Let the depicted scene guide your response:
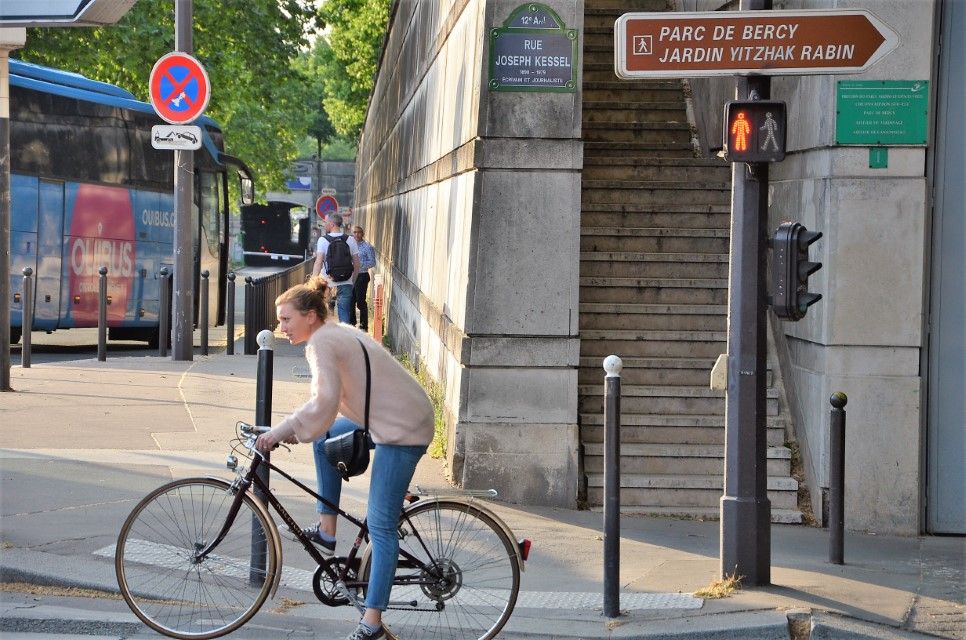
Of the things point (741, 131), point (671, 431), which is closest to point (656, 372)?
point (671, 431)

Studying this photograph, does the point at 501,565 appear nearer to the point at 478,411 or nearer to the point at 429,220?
the point at 478,411

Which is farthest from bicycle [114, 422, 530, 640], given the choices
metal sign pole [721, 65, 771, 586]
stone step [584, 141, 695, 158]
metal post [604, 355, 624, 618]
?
stone step [584, 141, 695, 158]

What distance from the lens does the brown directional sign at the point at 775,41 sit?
6691 millimetres

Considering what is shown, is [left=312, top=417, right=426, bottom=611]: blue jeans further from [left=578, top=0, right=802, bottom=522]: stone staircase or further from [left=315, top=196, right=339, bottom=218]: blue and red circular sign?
[left=315, top=196, right=339, bottom=218]: blue and red circular sign

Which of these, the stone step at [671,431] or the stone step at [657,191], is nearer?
the stone step at [671,431]

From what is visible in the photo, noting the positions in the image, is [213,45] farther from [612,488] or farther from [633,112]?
[612,488]

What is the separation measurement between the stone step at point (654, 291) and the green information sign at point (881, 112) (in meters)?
2.17

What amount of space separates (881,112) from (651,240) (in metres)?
2.83

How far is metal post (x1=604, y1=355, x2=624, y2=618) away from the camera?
6340 mm

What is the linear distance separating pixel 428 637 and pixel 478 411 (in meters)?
3.37

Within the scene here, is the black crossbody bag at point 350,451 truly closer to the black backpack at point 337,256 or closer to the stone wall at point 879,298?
the stone wall at point 879,298

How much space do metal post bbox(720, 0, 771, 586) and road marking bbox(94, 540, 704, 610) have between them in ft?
1.52

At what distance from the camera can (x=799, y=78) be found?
953 centimetres

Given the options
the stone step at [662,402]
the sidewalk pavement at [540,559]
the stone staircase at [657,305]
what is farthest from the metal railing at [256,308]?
the stone step at [662,402]
